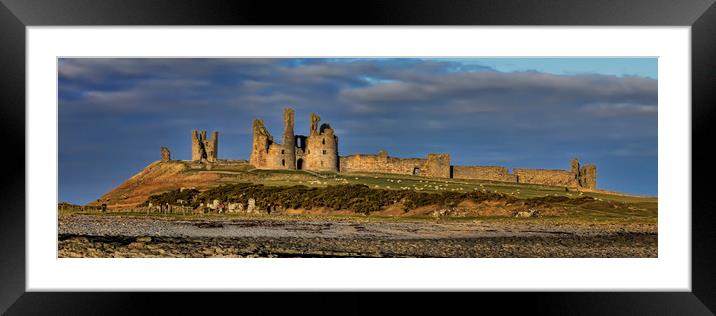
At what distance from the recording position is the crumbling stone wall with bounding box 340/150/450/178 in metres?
36.7

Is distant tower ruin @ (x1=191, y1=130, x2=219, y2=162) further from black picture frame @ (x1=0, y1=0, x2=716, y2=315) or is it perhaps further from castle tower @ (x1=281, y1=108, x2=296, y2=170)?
black picture frame @ (x1=0, y1=0, x2=716, y2=315)

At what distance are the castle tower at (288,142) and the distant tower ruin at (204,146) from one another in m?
4.93

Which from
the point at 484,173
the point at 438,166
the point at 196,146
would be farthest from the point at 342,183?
the point at 196,146

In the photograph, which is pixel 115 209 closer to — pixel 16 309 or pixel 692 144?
pixel 16 309

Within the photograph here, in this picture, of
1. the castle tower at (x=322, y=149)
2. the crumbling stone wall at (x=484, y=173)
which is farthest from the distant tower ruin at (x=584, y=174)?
the castle tower at (x=322, y=149)

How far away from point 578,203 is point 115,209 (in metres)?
15.8

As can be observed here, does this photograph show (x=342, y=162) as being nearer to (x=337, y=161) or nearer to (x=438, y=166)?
(x=337, y=161)

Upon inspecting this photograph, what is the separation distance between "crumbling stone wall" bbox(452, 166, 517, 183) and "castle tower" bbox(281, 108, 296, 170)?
8330mm

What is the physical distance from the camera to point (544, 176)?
34.8 meters

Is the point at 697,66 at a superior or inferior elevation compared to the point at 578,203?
superior
